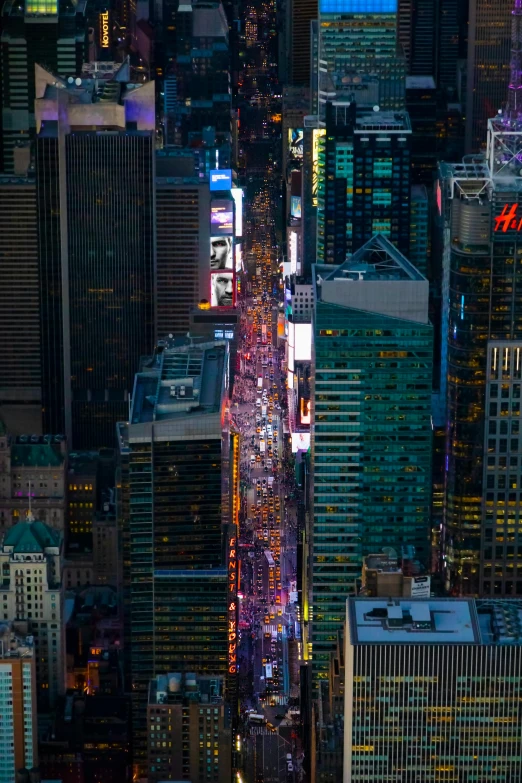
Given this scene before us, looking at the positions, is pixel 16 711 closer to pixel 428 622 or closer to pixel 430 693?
pixel 428 622

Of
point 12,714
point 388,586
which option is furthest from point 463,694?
point 12,714

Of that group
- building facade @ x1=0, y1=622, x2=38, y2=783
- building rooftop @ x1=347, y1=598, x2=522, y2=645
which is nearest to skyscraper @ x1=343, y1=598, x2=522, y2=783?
building rooftop @ x1=347, y1=598, x2=522, y2=645

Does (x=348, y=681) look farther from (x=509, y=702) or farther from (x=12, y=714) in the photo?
(x=12, y=714)

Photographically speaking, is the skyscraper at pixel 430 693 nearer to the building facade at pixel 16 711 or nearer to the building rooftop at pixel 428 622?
the building rooftop at pixel 428 622

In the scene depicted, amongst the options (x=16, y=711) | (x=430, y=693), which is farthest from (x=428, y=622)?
(x=16, y=711)

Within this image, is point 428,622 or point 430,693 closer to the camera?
point 430,693

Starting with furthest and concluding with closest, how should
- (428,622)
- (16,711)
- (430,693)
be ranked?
(16,711) < (428,622) < (430,693)
